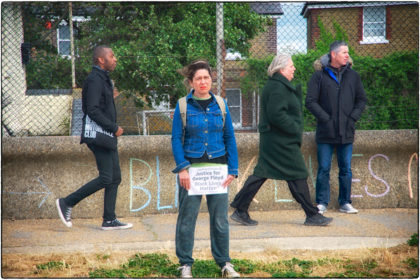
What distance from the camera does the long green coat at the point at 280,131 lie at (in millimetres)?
5578

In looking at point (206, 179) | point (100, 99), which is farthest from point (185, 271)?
point (100, 99)

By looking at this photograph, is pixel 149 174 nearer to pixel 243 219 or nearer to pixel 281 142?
pixel 243 219

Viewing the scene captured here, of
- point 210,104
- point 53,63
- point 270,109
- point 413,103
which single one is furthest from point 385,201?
point 53,63

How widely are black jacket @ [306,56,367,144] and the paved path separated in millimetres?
956

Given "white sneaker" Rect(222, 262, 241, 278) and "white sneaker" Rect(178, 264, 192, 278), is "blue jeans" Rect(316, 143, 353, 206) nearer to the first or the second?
"white sneaker" Rect(222, 262, 241, 278)

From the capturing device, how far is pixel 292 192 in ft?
19.2

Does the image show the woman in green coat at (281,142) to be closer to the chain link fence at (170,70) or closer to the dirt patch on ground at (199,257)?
the chain link fence at (170,70)

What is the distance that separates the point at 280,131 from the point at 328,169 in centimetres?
101

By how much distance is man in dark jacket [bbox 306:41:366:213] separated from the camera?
20.8 feet

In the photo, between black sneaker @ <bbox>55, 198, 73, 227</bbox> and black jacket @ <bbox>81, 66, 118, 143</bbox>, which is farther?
black sneaker @ <bbox>55, 198, 73, 227</bbox>

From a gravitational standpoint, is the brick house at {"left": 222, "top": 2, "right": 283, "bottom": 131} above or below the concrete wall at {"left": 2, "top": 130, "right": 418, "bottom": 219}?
above

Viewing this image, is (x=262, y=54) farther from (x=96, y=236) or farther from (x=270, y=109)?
(x=96, y=236)

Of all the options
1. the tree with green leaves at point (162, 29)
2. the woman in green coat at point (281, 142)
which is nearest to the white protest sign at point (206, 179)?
the woman in green coat at point (281, 142)

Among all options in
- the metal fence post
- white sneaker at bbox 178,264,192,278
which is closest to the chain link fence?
the metal fence post
